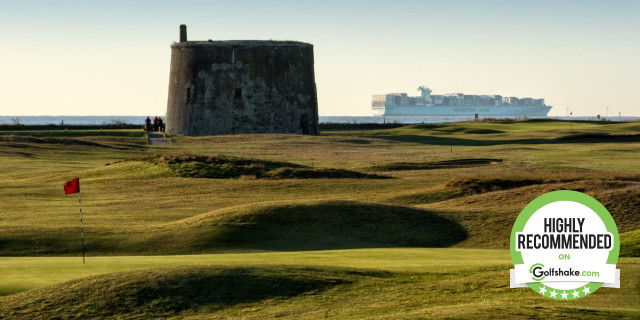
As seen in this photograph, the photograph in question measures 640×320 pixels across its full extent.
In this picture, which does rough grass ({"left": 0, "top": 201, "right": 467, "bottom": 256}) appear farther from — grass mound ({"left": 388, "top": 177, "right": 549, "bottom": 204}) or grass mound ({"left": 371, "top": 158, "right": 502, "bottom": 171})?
grass mound ({"left": 371, "top": 158, "right": 502, "bottom": 171})

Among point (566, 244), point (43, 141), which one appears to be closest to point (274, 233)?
point (566, 244)

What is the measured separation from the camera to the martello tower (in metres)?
70.1

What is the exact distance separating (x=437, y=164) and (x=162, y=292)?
34.9m

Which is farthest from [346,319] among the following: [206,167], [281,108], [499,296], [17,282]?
[281,108]

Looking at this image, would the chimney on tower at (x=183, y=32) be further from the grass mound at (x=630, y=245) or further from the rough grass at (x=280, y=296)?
the rough grass at (x=280, y=296)

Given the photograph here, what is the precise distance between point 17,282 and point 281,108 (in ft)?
184

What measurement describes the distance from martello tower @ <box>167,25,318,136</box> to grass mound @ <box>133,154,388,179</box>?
26.2 meters

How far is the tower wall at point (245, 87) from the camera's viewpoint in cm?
7012

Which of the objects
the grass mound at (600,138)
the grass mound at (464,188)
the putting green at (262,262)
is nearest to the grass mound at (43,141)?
the grass mound at (600,138)

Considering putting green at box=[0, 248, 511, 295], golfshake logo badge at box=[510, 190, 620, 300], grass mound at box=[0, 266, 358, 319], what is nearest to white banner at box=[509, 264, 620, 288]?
golfshake logo badge at box=[510, 190, 620, 300]

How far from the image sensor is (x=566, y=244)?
39.0ft

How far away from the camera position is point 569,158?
51.2m

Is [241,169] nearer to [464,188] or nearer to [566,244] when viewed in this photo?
[464,188]

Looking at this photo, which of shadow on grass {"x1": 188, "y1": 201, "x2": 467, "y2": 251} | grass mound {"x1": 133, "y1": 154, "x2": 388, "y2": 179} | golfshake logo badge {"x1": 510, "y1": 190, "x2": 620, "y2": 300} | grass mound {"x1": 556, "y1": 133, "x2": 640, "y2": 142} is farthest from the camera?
grass mound {"x1": 556, "y1": 133, "x2": 640, "y2": 142}
